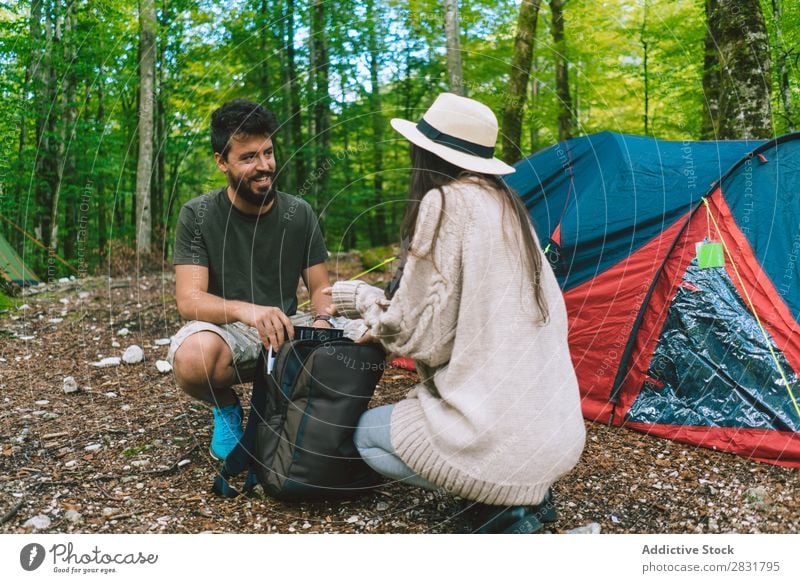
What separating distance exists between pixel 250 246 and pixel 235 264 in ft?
0.37

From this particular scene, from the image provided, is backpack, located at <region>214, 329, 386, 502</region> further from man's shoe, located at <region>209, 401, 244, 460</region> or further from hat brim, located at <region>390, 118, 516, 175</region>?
hat brim, located at <region>390, 118, 516, 175</region>

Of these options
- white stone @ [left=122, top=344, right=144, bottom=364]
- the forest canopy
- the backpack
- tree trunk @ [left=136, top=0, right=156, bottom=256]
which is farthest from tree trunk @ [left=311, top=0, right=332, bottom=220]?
the backpack

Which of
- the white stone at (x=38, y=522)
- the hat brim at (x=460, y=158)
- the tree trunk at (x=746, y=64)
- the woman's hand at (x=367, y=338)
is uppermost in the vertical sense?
the tree trunk at (x=746, y=64)

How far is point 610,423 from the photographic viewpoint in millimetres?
3498

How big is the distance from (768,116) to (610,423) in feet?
7.71

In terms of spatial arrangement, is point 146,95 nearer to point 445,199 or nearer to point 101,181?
point 101,181

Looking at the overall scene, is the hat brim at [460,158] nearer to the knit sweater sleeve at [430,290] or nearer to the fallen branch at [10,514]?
the knit sweater sleeve at [430,290]

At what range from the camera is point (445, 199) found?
209 centimetres

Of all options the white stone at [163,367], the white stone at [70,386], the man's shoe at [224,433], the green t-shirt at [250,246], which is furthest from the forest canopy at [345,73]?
the man's shoe at [224,433]

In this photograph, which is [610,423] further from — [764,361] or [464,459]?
[464,459]

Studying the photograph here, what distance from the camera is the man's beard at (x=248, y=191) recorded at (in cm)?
301

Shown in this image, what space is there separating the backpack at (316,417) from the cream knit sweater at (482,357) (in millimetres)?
271
